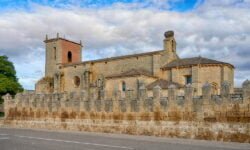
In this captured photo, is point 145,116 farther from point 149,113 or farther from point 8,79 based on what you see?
point 8,79

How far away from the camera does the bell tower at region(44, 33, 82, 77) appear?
2076 inches

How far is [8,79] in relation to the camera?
154ft

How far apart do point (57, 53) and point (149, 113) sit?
3391 cm

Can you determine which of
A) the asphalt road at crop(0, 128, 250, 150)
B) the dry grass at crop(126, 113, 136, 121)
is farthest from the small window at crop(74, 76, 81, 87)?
the asphalt road at crop(0, 128, 250, 150)

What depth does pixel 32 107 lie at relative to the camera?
31094 mm

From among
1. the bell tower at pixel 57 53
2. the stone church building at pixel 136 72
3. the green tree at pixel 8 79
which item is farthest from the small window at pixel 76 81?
the green tree at pixel 8 79

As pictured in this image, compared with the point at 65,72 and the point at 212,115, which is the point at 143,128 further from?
the point at 65,72

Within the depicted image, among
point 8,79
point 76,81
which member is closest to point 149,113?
point 76,81

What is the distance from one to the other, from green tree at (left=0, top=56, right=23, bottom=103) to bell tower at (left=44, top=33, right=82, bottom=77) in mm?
5876

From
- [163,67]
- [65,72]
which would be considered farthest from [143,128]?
[65,72]

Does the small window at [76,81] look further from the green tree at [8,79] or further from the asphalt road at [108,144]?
the asphalt road at [108,144]

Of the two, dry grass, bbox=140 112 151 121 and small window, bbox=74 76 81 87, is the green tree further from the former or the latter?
dry grass, bbox=140 112 151 121

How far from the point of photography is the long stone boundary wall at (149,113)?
58.3ft

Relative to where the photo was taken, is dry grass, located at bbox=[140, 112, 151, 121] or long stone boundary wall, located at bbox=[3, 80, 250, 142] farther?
dry grass, located at bbox=[140, 112, 151, 121]
